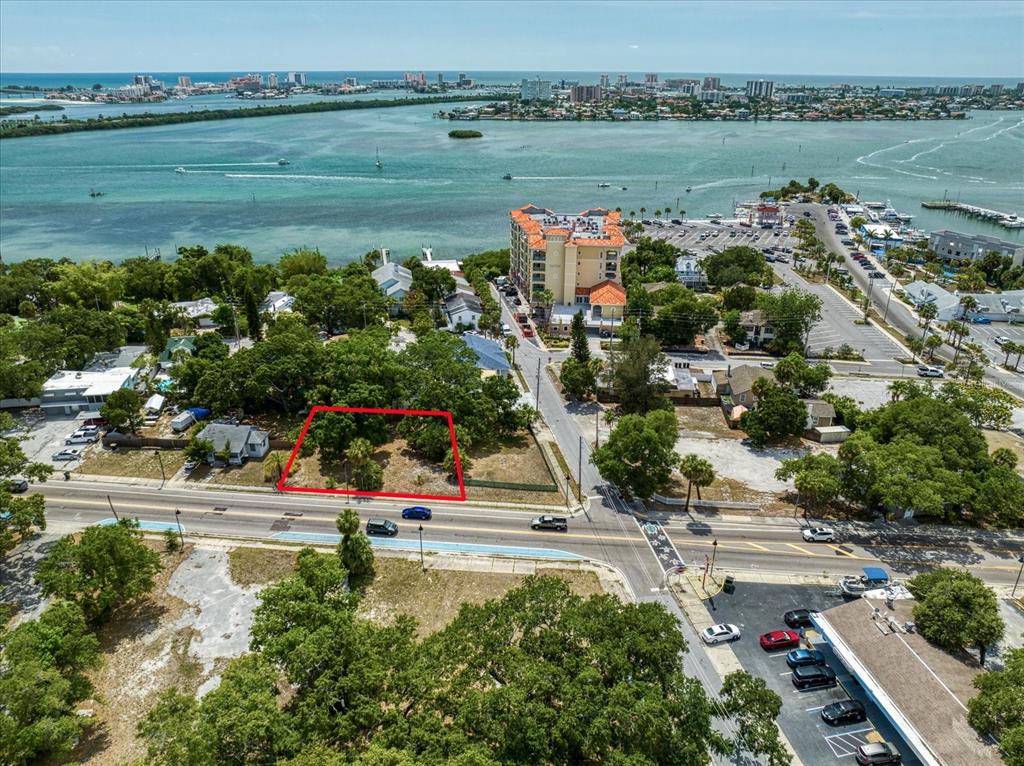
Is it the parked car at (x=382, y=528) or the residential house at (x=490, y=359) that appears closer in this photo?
the parked car at (x=382, y=528)

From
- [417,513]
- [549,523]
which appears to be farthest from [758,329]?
[417,513]

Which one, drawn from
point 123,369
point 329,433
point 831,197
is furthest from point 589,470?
point 831,197

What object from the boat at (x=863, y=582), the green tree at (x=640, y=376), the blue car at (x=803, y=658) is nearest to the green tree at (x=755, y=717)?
the blue car at (x=803, y=658)

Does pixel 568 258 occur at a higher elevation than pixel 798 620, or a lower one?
higher

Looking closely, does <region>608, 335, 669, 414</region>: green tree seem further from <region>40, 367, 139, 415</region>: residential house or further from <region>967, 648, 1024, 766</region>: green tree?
<region>40, 367, 139, 415</region>: residential house

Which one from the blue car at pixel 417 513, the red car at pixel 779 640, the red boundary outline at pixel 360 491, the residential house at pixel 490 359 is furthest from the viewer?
the residential house at pixel 490 359

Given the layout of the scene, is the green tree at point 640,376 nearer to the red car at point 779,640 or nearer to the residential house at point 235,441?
the red car at point 779,640

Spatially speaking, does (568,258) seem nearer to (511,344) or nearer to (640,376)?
(511,344)

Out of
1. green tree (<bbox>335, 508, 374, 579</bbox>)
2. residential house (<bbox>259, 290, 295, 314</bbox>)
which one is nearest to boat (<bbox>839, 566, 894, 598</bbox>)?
green tree (<bbox>335, 508, 374, 579</bbox>)
